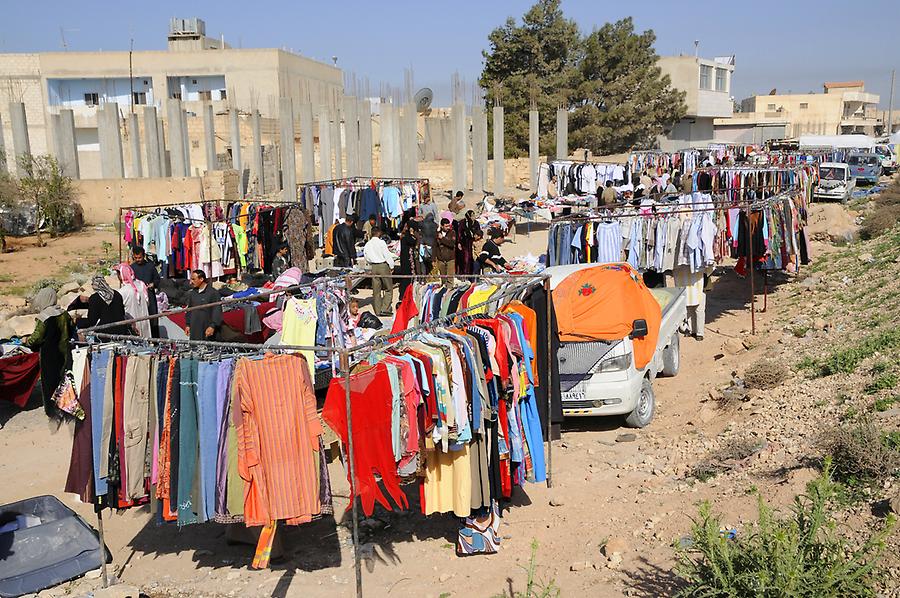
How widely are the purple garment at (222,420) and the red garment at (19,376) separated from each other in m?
5.38

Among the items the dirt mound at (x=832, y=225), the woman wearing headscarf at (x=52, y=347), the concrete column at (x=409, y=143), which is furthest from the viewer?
the concrete column at (x=409, y=143)

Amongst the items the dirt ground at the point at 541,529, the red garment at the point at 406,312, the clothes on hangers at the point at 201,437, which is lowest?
the dirt ground at the point at 541,529

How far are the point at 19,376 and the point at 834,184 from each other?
27856 millimetres

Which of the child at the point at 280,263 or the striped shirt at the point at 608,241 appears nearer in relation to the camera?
the striped shirt at the point at 608,241

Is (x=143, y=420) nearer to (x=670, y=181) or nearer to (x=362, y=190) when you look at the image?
(x=362, y=190)

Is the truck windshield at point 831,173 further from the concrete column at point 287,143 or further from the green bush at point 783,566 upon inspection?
Answer: the green bush at point 783,566

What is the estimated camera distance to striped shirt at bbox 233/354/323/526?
17.4 ft

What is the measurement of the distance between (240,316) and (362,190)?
927cm

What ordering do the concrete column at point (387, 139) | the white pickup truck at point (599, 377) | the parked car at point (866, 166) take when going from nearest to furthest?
the white pickup truck at point (599, 377) < the concrete column at point (387, 139) < the parked car at point (866, 166)

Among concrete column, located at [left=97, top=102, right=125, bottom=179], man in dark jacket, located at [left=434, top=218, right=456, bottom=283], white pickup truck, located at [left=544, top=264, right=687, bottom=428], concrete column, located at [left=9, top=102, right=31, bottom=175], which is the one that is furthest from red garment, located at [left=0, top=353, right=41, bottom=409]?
concrete column, located at [left=9, top=102, right=31, bottom=175]

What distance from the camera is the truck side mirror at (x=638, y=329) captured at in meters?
8.80

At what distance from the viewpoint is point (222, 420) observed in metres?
5.50

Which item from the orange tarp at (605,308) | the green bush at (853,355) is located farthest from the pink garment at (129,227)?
the green bush at (853,355)

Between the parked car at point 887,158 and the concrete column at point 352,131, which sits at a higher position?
the concrete column at point 352,131
